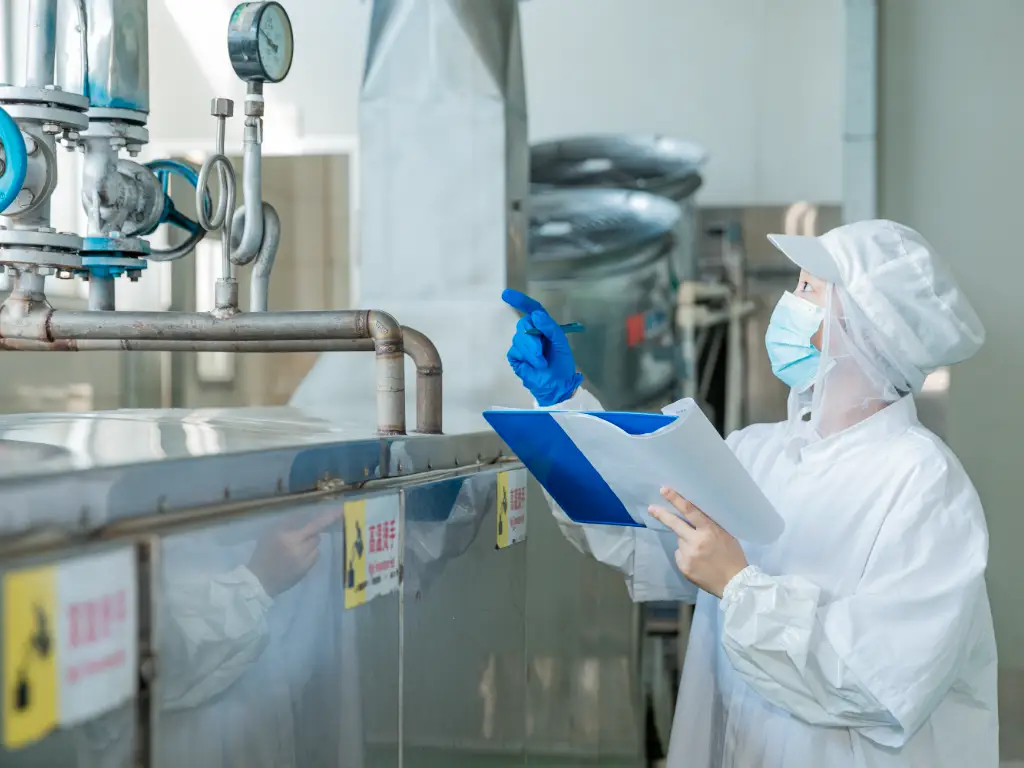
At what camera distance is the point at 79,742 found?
570 mm

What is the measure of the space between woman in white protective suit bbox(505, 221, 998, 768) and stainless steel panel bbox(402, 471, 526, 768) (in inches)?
8.1

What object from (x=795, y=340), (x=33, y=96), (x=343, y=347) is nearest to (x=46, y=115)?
(x=33, y=96)

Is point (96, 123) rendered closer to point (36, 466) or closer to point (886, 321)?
point (36, 466)

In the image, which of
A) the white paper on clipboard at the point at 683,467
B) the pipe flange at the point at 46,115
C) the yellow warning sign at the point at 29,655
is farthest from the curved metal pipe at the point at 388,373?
the yellow warning sign at the point at 29,655

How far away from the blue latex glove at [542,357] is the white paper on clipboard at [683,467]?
22 cm

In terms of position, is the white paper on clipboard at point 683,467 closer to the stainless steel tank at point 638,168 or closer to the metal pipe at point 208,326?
the metal pipe at point 208,326

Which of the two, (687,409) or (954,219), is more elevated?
(954,219)

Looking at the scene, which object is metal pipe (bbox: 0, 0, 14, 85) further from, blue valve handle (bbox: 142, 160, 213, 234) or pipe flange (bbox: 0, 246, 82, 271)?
pipe flange (bbox: 0, 246, 82, 271)

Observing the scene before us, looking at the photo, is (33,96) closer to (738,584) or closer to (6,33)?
(738,584)

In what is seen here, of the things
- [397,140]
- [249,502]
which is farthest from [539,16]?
[249,502]

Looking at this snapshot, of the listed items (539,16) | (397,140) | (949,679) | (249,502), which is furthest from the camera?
(539,16)

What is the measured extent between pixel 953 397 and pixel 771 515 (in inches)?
62.6

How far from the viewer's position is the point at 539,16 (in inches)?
104

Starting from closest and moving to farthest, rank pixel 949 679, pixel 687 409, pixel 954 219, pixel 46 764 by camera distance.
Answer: pixel 46 764 < pixel 687 409 < pixel 949 679 < pixel 954 219
